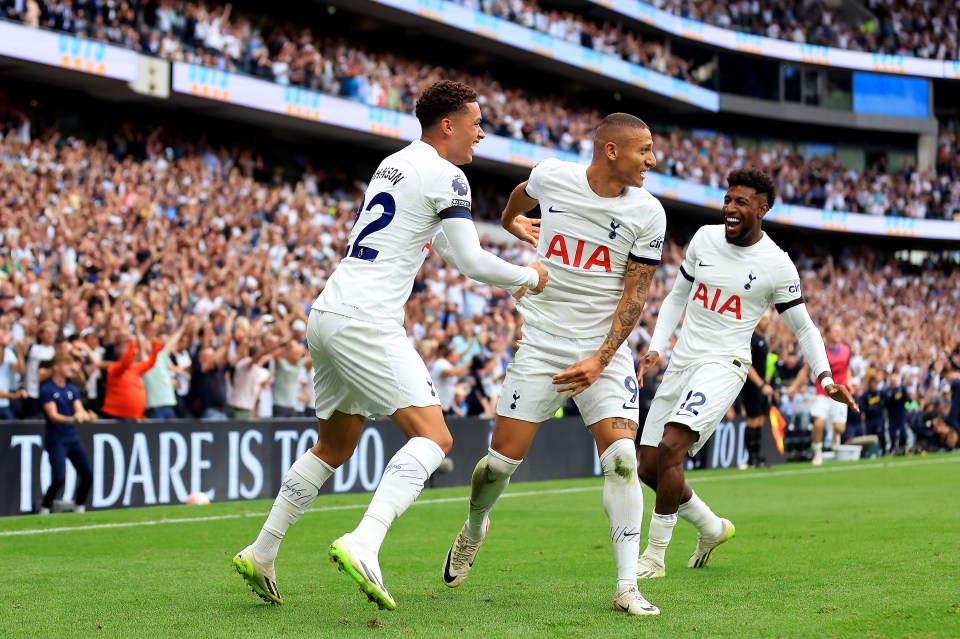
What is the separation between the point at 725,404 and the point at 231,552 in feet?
12.5

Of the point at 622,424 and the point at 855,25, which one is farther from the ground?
the point at 855,25

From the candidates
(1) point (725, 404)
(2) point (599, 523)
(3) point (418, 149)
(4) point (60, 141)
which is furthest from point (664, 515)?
(4) point (60, 141)

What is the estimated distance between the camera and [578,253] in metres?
6.72

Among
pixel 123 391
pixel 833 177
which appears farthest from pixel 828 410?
pixel 833 177

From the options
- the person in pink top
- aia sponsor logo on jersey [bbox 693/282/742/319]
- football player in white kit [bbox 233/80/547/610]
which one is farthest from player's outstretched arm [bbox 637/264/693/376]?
the person in pink top

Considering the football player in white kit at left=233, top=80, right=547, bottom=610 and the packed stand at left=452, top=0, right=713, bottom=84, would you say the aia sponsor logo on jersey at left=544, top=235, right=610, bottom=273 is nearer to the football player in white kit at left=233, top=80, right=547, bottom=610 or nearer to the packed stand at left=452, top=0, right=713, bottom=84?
the football player in white kit at left=233, top=80, right=547, bottom=610

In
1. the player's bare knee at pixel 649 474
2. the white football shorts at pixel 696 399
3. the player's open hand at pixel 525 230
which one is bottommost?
the player's bare knee at pixel 649 474

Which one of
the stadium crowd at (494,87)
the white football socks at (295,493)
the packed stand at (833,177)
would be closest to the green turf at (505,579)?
the white football socks at (295,493)

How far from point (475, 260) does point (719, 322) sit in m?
3.04

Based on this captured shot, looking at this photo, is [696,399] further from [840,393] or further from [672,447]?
[840,393]

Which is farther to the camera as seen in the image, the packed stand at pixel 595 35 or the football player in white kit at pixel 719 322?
the packed stand at pixel 595 35

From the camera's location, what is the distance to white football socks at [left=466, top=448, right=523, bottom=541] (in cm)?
675

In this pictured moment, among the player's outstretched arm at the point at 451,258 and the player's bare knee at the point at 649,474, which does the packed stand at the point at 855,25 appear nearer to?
the player's bare knee at the point at 649,474

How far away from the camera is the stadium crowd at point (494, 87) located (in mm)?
26406
